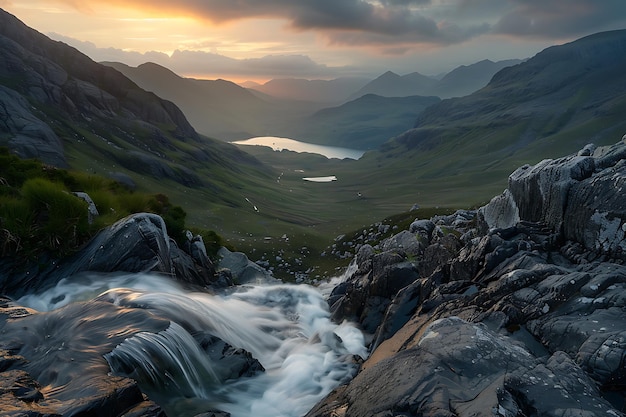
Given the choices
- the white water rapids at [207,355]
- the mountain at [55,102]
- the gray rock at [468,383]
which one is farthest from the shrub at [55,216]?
the mountain at [55,102]

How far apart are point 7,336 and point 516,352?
1735cm

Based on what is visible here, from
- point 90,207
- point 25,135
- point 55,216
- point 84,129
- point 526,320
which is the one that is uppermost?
point 84,129

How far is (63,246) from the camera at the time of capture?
22703 mm

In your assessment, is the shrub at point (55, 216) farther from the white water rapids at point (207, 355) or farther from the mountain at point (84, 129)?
the mountain at point (84, 129)

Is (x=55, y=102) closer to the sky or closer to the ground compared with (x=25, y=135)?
closer to the sky

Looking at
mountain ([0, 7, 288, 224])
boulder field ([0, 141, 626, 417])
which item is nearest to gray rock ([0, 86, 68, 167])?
mountain ([0, 7, 288, 224])

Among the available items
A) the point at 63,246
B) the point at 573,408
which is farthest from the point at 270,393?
the point at 63,246

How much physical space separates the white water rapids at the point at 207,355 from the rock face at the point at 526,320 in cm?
335

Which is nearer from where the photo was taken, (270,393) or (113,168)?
(270,393)

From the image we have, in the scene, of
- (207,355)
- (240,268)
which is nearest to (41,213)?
(207,355)

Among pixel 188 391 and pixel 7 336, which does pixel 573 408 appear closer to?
pixel 188 391

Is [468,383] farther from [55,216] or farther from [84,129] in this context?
[84,129]

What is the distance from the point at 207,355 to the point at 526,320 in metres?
12.8

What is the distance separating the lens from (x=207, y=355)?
1758 centimetres
